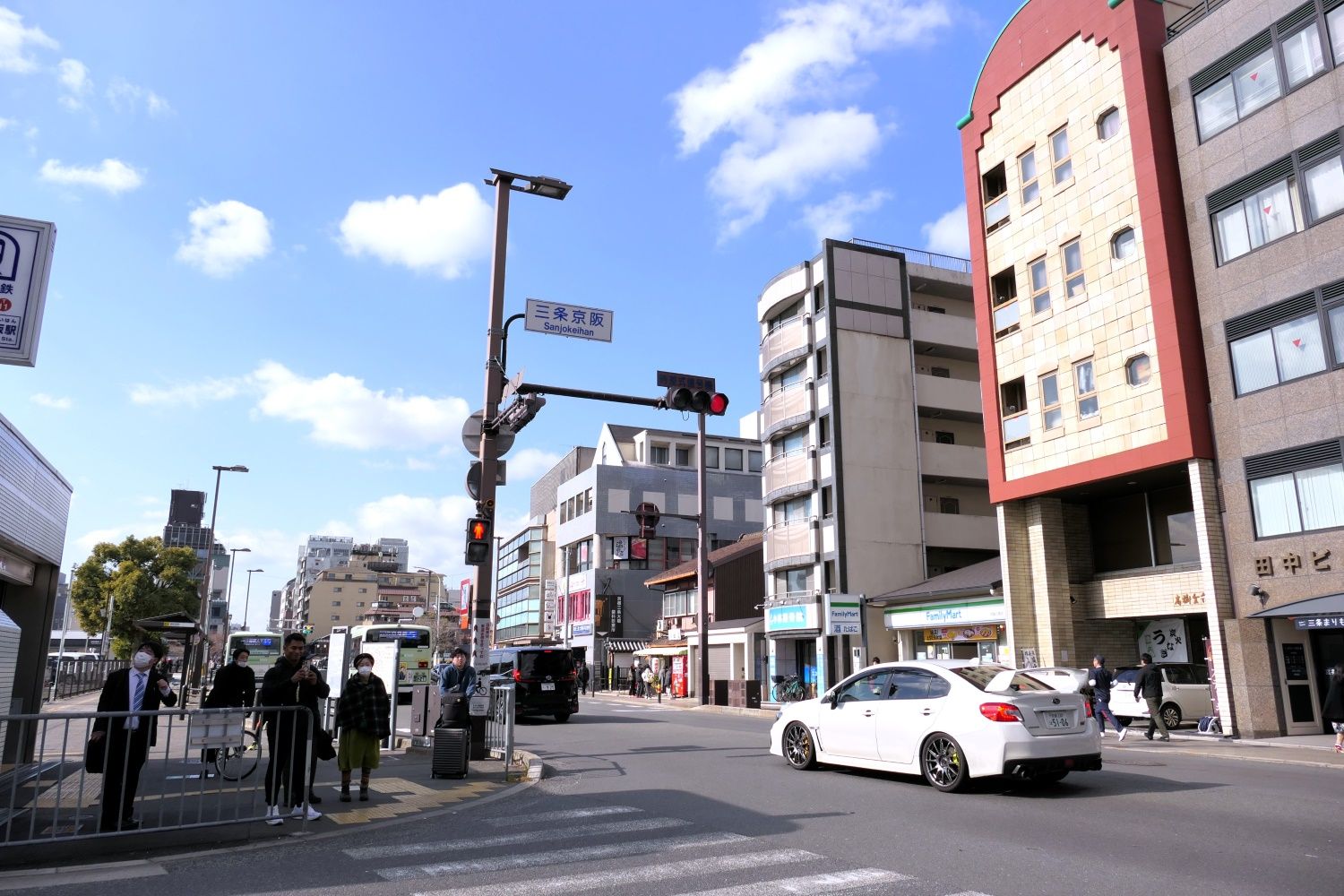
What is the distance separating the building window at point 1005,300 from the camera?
29428 millimetres

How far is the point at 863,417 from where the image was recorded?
129ft

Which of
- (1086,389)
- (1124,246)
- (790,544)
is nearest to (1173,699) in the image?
(1086,389)

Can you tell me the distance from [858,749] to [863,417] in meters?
28.3

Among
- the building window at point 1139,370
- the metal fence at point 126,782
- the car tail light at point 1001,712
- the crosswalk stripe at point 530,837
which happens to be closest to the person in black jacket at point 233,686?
the metal fence at point 126,782

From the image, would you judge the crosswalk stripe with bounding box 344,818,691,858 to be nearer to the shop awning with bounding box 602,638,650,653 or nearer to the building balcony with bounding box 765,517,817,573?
the building balcony with bounding box 765,517,817,573

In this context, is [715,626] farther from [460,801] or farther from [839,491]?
[460,801]

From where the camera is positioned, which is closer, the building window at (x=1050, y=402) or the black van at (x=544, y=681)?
the black van at (x=544, y=681)

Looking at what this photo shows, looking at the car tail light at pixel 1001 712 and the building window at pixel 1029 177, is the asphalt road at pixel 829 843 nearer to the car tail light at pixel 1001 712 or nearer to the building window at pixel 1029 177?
the car tail light at pixel 1001 712

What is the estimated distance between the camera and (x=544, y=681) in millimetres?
26234

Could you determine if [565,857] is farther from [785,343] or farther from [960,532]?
[785,343]

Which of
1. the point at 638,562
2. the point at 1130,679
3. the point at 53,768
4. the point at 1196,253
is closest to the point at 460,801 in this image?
the point at 53,768

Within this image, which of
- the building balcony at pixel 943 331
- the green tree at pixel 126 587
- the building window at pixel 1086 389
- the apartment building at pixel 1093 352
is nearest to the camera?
the apartment building at pixel 1093 352

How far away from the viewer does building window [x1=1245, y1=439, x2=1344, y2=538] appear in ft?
64.7

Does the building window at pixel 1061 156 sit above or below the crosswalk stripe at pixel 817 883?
above
